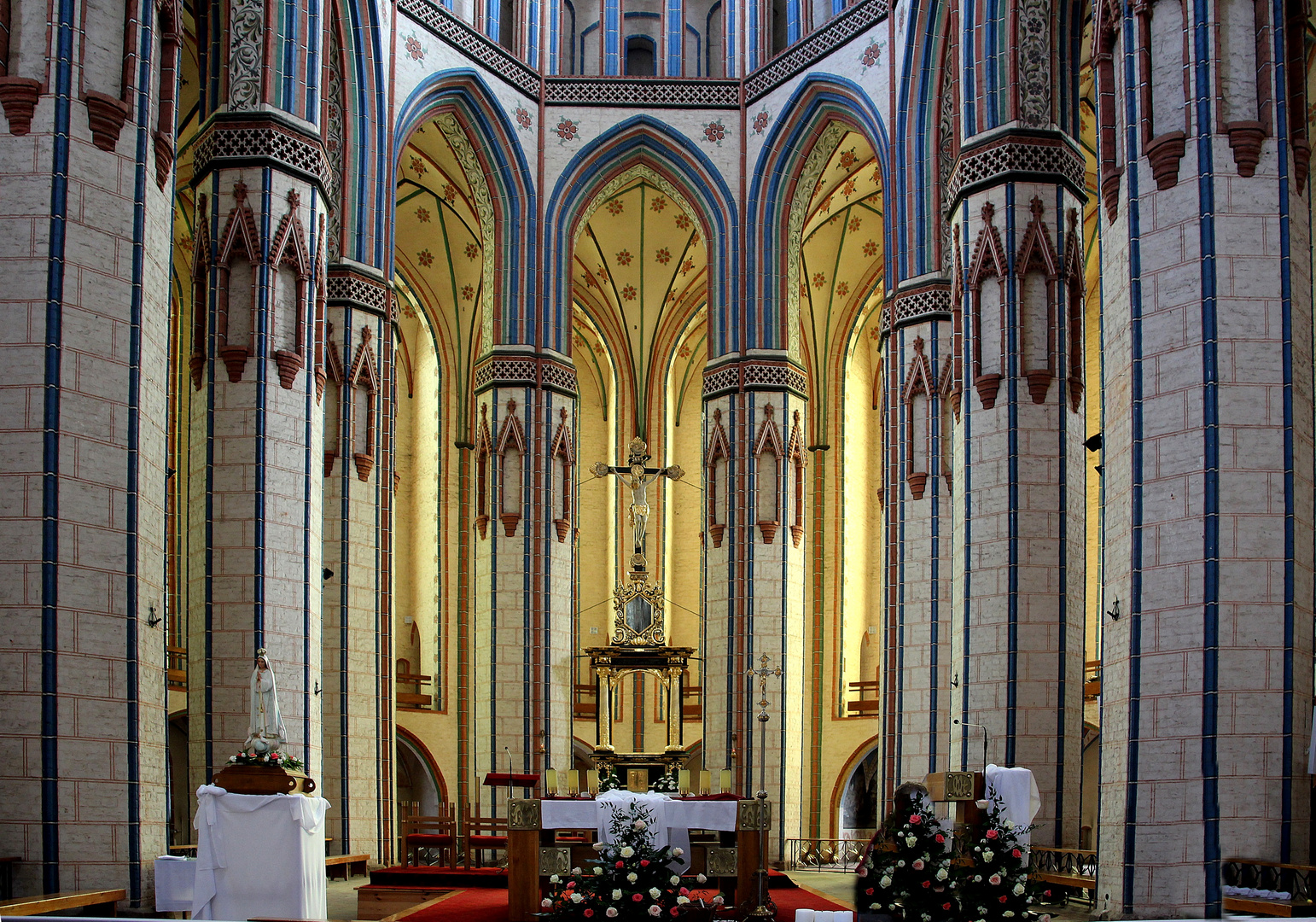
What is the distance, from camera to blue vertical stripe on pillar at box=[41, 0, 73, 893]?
35.1ft

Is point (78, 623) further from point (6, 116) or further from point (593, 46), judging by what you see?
point (593, 46)

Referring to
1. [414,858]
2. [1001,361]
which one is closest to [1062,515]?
[1001,361]

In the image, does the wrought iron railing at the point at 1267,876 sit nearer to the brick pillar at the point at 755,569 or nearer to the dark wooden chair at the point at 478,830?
the dark wooden chair at the point at 478,830

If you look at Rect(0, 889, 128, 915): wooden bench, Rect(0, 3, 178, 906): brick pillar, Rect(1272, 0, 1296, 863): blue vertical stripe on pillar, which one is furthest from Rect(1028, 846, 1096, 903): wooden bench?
Rect(0, 3, 178, 906): brick pillar

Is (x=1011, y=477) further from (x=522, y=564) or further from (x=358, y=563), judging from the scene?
(x=522, y=564)

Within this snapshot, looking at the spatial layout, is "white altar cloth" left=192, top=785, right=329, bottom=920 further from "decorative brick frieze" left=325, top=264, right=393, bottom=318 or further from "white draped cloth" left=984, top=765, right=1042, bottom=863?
"decorative brick frieze" left=325, top=264, right=393, bottom=318

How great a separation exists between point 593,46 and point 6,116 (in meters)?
15.2

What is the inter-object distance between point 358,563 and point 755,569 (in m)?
6.24

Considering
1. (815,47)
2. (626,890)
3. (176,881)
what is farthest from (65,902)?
(815,47)

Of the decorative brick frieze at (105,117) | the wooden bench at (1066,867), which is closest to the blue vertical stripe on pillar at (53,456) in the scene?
the decorative brick frieze at (105,117)

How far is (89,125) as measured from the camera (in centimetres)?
1173

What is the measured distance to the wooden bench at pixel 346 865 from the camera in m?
17.0

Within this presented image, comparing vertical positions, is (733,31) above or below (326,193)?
above

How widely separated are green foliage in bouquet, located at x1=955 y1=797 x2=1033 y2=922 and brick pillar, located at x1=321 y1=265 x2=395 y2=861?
32.4 feet
